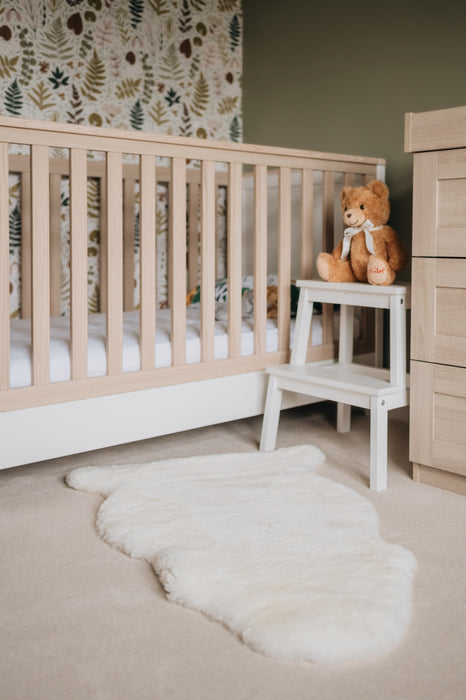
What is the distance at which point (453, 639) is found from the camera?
1.13m

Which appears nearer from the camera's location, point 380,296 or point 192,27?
point 380,296

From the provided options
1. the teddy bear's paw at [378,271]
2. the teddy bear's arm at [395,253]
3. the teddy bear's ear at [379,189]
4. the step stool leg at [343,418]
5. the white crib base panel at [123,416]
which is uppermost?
the teddy bear's ear at [379,189]

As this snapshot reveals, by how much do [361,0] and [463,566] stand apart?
84.2 inches

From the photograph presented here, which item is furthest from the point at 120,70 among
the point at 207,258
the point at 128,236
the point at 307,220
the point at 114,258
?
the point at 114,258

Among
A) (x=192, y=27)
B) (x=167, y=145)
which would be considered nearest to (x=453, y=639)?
(x=167, y=145)

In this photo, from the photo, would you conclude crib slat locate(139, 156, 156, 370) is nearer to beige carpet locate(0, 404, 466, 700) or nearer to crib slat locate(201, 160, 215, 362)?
crib slat locate(201, 160, 215, 362)

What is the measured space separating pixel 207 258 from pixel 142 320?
276 mm

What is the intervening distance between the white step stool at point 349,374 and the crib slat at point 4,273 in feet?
2.61

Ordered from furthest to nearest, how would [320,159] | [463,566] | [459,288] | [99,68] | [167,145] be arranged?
[99,68] → [320,159] → [167,145] → [459,288] → [463,566]

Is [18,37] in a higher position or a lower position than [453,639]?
higher

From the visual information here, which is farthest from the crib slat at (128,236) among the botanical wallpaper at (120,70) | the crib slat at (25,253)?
the crib slat at (25,253)

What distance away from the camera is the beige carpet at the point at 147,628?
1.01m

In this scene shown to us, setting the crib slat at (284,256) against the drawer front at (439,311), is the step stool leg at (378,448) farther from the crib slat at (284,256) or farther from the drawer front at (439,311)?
the crib slat at (284,256)

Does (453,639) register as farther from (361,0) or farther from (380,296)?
(361,0)
